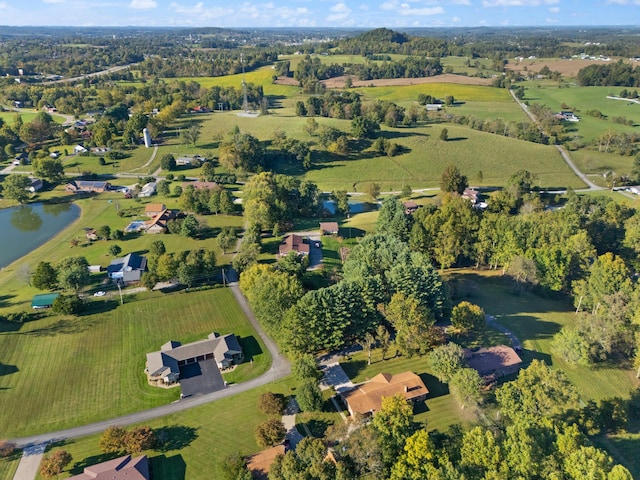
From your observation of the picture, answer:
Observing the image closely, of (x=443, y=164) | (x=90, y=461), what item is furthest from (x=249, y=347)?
(x=443, y=164)

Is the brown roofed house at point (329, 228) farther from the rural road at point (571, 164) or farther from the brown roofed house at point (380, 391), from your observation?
the rural road at point (571, 164)

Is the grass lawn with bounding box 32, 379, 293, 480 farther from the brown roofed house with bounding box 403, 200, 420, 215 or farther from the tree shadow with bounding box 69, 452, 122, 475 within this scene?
the brown roofed house with bounding box 403, 200, 420, 215

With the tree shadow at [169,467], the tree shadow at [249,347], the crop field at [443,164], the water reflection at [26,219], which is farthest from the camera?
the crop field at [443,164]

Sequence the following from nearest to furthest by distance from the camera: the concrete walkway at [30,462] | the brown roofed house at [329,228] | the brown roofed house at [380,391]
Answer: the concrete walkway at [30,462] < the brown roofed house at [380,391] < the brown roofed house at [329,228]

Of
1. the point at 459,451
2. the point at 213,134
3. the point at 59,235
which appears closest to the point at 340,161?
the point at 213,134

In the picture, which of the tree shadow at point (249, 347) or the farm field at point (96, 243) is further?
the farm field at point (96, 243)

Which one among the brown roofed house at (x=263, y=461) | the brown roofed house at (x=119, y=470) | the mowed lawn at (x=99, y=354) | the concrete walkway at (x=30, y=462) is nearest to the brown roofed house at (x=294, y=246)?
the mowed lawn at (x=99, y=354)
